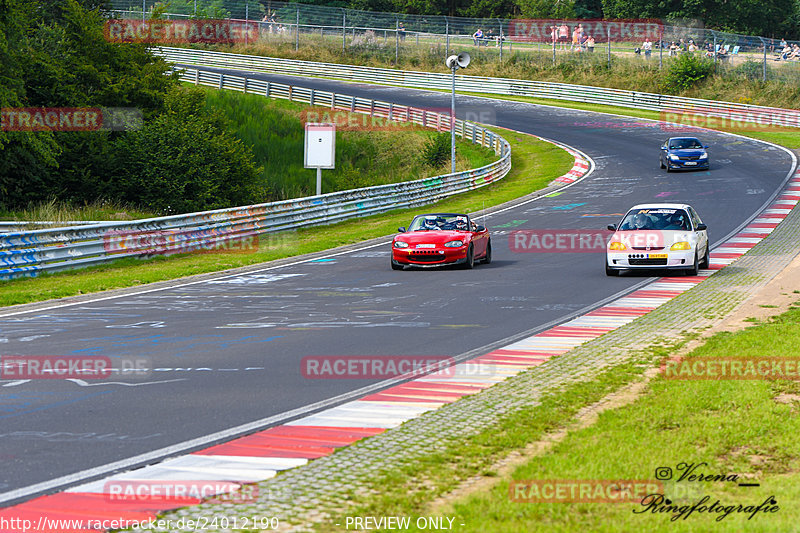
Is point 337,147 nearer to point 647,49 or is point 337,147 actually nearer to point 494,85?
point 494,85

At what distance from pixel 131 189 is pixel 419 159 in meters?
20.2

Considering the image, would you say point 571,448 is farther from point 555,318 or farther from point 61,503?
point 555,318

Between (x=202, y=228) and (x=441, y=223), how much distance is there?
24.0 feet

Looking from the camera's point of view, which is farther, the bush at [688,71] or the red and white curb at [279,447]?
the bush at [688,71]

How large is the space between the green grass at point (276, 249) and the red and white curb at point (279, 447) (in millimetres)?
10513

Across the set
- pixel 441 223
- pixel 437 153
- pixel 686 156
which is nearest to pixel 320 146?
pixel 441 223

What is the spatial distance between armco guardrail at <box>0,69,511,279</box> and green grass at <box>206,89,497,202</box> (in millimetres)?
5952

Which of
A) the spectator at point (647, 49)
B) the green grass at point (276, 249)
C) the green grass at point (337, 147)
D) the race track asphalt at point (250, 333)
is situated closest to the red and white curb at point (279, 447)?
the race track asphalt at point (250, 333)

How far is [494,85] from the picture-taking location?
74438 mm

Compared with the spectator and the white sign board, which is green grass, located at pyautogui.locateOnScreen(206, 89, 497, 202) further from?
the spectator

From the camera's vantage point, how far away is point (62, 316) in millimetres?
16250

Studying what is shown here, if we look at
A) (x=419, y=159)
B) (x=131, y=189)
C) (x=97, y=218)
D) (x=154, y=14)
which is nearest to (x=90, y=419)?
(x=97, y=218)

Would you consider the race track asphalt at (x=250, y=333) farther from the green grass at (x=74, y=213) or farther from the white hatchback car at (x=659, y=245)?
the green grass at (x=74, y=213)

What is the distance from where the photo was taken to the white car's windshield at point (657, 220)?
21297mm
